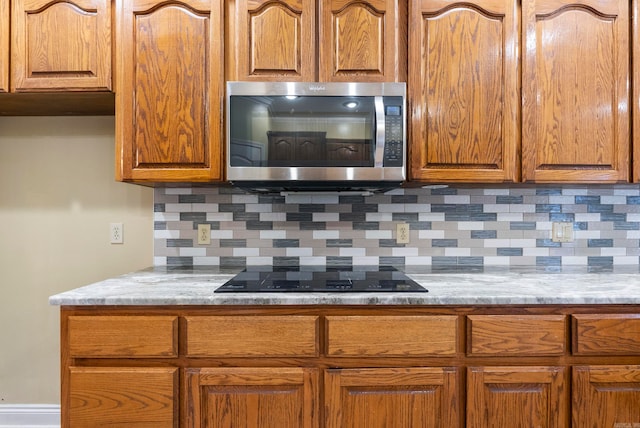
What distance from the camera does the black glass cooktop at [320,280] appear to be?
1.46 metres

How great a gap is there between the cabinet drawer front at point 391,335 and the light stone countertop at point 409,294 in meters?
0.06

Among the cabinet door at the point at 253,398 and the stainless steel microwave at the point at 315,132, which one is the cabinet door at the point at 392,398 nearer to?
the cabinet door at the point at 253,398

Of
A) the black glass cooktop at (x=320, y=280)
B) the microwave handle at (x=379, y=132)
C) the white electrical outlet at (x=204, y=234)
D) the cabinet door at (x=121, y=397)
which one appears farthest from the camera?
the white electrical outlet at (x=204, y=234)

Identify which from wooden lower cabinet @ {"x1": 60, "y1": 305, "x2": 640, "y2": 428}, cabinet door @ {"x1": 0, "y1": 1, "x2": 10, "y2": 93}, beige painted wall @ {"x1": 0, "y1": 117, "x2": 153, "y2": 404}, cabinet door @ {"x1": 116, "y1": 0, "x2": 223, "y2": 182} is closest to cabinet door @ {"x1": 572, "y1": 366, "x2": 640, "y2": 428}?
wooden lower cabinet @ {"x1": 60, "y1": 305, "x2": 640, "y2": 428}

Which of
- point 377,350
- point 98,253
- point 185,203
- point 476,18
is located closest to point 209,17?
point 185,203

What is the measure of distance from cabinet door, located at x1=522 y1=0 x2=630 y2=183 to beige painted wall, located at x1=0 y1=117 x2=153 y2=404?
1.82 meters

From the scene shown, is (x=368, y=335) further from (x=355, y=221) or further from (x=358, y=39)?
(x=358, y=39)

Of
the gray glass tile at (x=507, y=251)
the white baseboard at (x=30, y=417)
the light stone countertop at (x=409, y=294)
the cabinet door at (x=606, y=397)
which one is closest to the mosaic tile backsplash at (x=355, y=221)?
the gray glass tile at (x=507, y=251)

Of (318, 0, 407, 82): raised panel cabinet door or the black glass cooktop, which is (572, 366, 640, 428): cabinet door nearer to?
the black glass cooktop

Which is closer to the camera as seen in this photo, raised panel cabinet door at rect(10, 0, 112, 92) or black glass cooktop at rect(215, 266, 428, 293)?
black glass cooktop at rect(215, 266, 428, 293)

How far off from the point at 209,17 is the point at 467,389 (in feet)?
5.59

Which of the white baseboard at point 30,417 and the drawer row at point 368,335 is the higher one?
the drawer row at point 368,335

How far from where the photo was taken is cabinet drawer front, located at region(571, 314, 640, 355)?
54.0 inches

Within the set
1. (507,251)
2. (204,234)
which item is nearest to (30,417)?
(204,234)
